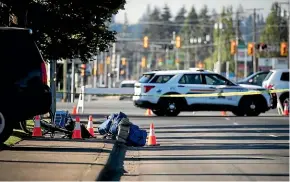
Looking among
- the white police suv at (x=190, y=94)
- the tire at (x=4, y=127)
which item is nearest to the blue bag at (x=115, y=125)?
the tire at (x=4, y=127)

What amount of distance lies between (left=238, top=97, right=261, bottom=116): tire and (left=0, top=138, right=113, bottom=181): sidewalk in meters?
14.2

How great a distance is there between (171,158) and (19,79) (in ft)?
11.4

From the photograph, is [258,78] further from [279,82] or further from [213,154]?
[213,154]

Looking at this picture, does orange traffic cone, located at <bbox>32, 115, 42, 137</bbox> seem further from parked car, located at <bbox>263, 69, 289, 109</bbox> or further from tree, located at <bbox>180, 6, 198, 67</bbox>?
tree, located at <bbox>180, 6, 198, 67</bbox>

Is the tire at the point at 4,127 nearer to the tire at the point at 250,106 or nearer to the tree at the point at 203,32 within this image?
the tire at the point at 250,106

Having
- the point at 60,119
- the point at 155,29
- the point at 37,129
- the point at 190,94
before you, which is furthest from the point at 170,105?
the point at 155,29

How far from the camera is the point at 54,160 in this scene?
45.0 feet

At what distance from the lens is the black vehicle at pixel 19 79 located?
14.4 m

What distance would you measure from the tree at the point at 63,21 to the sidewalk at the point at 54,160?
3.62 metres

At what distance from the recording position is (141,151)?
17.4 metres

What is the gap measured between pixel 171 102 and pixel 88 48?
7.80 m

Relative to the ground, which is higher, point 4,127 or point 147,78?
point 147,78

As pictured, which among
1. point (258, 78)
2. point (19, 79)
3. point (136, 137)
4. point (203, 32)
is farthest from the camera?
point (203, 32)

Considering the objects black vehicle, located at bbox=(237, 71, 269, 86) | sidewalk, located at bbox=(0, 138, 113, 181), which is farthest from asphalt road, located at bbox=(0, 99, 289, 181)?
black vehicle, located at bbox=(237, 71, 269, 86)
